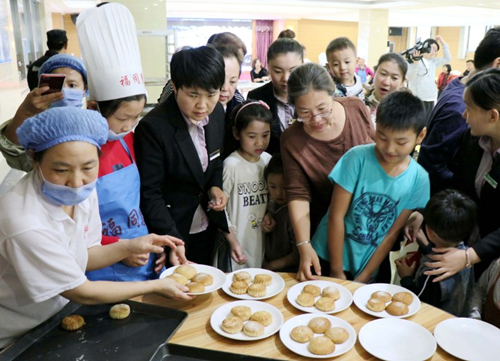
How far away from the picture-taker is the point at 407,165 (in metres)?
1.79

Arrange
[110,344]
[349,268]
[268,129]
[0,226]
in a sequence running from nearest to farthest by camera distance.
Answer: [0,226], [110,344], [349,268], [268,129]

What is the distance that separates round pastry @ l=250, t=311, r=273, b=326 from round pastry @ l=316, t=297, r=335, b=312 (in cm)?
18

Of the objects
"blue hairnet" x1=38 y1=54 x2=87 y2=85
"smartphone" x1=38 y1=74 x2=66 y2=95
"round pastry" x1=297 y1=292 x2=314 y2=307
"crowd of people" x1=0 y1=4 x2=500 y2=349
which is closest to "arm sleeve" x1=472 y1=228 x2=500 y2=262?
"crowd of people" x1=0 y1=4 x2=500 y2=349

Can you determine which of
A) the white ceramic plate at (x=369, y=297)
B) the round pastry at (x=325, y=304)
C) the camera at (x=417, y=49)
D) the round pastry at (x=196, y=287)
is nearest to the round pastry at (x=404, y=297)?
the white ceramic plate at (x=369, y=297)

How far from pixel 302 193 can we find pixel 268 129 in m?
0.48

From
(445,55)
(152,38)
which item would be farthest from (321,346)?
(445,55)

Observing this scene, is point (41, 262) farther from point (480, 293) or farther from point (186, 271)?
point (480, 293)

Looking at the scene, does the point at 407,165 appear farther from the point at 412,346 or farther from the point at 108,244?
the point at 108,244

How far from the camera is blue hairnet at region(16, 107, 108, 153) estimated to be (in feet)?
3.89

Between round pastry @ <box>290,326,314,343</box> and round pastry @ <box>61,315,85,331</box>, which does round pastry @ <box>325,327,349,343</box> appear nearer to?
round pastry @ <box>290,326,314,343</box>

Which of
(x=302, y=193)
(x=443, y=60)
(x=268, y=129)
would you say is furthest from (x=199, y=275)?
(x=443, y=60)

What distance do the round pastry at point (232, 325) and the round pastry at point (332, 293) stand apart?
35cm

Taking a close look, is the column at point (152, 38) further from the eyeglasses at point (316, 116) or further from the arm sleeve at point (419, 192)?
the arm sleeve at point (419, 192)

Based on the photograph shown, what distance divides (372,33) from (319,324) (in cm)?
1182
